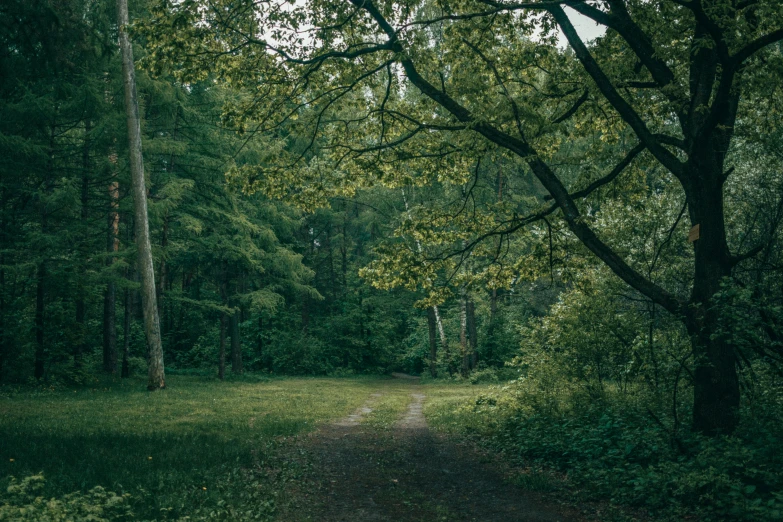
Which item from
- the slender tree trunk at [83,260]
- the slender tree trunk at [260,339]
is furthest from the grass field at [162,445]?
the slender tree trunk at [260,339]

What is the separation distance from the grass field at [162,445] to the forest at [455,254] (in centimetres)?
7

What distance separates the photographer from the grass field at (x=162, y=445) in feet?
Answer: 18.5

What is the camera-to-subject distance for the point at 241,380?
26.4m

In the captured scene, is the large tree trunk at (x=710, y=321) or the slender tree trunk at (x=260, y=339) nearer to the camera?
the large tree trunk at (x=710, y=321)

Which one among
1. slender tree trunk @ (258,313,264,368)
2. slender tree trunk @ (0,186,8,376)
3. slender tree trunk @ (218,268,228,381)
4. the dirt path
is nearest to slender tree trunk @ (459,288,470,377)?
slender tree trunk @ (218,268,228,381)

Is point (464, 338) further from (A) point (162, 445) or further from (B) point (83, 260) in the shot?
(A) point (162, 445)

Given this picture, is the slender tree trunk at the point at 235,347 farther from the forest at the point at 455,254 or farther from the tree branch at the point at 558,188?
the tree branch at the point at 558,188

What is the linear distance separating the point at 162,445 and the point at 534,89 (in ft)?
30.0

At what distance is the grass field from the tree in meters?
4.86

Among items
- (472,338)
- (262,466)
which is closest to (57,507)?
(262,466)

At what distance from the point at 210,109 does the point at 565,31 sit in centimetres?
1915

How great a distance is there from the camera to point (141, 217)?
1723cm

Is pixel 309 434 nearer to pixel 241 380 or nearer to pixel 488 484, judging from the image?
pixel 488 484

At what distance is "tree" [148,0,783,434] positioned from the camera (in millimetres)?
7434
